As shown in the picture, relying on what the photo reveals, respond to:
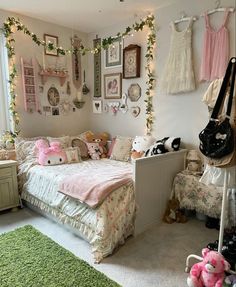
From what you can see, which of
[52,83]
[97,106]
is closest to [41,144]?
[52,83]

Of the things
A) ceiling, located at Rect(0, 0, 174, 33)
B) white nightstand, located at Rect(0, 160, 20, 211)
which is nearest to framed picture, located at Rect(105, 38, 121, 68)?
ceiling, located at Rect(0, 0, 174, 33)

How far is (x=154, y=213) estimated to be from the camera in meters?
2.70

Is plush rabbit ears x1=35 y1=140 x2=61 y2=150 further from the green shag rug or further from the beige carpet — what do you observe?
the green shag rug

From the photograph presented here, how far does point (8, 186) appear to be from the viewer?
305 centimetres

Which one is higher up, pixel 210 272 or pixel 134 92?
pixel 134 92

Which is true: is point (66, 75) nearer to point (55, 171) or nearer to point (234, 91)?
point (55, 171)

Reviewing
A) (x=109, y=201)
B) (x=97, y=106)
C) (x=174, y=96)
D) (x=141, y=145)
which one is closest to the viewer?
(x=109, y=201)

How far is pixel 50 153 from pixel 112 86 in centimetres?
148

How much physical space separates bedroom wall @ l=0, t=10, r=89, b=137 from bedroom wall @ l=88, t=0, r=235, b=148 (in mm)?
766

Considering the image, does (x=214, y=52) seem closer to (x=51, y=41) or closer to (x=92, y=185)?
(x=92, y=185)

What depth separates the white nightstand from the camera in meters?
2.99

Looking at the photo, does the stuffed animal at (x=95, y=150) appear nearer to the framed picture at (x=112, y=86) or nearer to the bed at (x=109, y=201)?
the bed at (x=109, y=201)

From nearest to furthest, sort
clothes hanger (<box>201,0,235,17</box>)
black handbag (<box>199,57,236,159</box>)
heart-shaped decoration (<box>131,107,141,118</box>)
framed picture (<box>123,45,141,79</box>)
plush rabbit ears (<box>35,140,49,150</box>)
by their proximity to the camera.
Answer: black handbag (<box>199,57,236,159</box>) → clothes hanger (<box>201,0,235,17</box>) → plush rabbit ears (<box>35,140,49,150</box>) → framed picture (<box>123,45,141,79</box>) → heart-shaped decoration (<box>131,107,141,118</box>)

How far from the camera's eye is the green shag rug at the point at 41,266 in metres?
1.81
